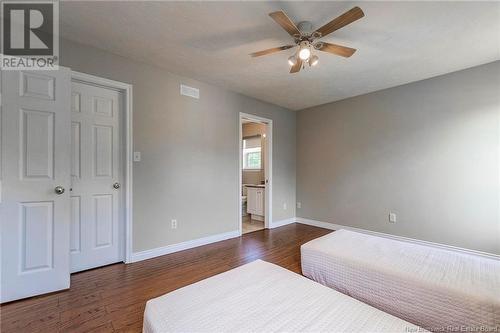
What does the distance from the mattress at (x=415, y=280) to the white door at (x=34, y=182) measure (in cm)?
241

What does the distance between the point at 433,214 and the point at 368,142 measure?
4.67ft

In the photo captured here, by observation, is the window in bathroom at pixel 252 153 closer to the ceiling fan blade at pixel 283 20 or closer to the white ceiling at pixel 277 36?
the white ceiling at pixel 277 36

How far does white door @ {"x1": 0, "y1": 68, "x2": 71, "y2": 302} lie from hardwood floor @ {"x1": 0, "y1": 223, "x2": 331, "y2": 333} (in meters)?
0.21

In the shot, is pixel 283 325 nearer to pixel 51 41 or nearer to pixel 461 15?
pixel 461 15

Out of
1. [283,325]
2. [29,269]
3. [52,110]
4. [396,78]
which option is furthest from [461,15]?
[29,269]

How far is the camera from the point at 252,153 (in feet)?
20.1

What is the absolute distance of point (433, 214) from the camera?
3.15 m

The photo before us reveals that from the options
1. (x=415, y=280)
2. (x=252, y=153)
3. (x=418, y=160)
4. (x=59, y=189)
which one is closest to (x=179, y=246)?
(x=59, y=189)

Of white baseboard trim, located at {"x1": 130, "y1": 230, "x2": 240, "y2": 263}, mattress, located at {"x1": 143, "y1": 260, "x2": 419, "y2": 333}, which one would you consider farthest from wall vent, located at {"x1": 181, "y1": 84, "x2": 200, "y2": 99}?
mattress, located at {"x1": 143, "y1": 260, "x2": 419, "y2": 333}

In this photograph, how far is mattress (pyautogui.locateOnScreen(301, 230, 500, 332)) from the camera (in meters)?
1.29

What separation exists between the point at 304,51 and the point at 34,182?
2725 mm

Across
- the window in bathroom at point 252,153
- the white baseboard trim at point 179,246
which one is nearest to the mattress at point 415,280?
the white baseboard trim at point 179,246

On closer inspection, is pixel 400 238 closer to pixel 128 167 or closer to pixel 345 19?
pixel 345 19

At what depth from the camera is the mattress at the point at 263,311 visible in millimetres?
973
